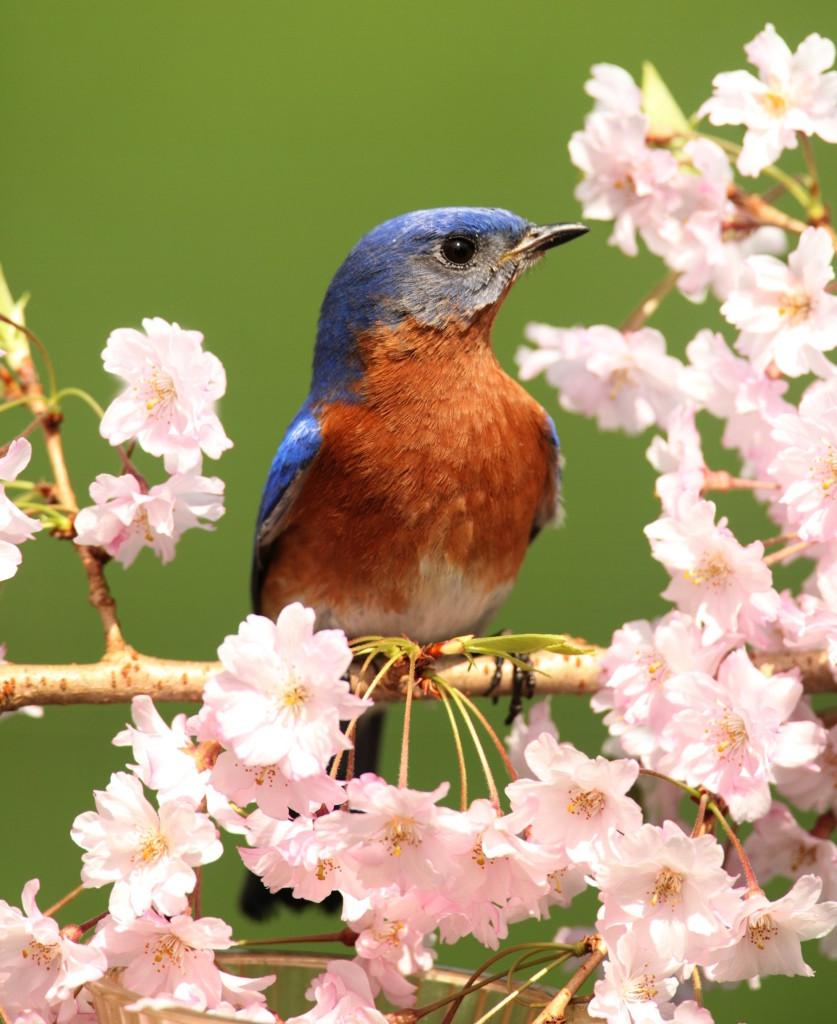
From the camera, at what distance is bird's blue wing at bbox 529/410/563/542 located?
2.88 metres

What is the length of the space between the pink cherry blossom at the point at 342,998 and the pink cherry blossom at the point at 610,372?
42.1 inches

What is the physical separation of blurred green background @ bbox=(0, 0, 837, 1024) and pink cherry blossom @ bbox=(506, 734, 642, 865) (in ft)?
10.2

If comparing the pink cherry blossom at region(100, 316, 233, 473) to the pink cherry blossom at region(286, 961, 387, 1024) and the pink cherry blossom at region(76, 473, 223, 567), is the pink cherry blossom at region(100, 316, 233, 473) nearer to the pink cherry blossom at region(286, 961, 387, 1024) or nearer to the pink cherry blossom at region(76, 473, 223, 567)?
the pink cherry blossom at region(76, 473, 223, 567)

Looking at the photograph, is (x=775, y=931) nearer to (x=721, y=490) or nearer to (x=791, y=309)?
(x=721, y=490)

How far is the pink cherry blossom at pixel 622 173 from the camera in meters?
2.26

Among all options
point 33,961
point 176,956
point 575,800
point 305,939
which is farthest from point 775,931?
A: point 33,961

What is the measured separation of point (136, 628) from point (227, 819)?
3634 mm

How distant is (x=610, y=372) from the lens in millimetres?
2447

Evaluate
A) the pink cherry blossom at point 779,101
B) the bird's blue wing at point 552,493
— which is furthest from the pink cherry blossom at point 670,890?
the bird's blue wing at point 552,493

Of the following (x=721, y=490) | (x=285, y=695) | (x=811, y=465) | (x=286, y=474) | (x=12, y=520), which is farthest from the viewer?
(x=286, y=474)

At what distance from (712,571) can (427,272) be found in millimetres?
1038

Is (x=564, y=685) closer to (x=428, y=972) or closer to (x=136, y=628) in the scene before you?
(x=428, y=972)

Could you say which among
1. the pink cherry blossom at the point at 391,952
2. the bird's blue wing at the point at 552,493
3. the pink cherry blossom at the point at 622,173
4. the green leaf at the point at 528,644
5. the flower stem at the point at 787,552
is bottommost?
the pink cherry blossom at the point at 391,952

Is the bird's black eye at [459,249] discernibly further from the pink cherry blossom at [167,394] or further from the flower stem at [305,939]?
the flower stem at [305,939]
